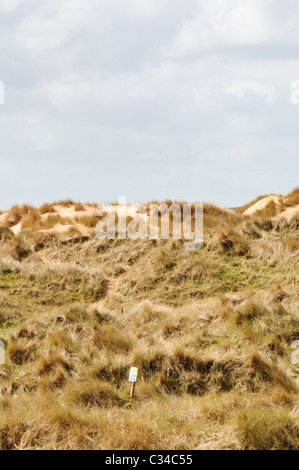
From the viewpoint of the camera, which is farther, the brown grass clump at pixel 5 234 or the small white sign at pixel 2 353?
the brown grass clump at pixel 5 234

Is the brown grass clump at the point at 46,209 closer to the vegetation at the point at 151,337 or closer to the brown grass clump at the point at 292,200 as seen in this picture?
the vegetation at the point at 151,337

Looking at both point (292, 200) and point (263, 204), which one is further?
point (263, 204)

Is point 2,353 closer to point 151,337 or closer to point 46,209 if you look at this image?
point 151,337

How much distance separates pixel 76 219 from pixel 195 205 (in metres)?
4.99

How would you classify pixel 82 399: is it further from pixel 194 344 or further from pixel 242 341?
pixel 242 341

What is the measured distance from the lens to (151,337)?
9938 mm

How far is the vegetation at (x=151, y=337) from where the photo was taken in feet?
19.6

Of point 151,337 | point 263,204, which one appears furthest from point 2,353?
point 263,204

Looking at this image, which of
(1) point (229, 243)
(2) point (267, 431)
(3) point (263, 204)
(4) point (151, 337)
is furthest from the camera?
(3) point (263, 204)

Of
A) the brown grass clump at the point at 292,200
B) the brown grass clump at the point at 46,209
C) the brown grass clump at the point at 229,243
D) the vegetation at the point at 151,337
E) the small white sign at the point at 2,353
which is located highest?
the brown grass clump at the point at 292,200

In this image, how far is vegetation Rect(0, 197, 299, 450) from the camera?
5.98m

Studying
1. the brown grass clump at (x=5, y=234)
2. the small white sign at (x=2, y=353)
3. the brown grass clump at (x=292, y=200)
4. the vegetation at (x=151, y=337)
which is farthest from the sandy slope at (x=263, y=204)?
the small white sign at (x=2, y=353)
